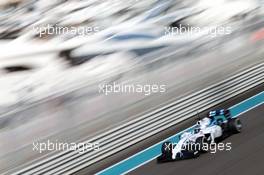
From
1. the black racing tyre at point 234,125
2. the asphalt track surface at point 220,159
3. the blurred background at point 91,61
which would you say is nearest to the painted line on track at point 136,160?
the asphalt track surface at point 220,159

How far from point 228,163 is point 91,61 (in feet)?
6.53

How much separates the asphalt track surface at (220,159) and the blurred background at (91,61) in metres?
0.38

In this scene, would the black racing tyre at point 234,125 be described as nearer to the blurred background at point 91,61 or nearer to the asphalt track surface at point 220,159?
the asphalt track surface at point 220,159

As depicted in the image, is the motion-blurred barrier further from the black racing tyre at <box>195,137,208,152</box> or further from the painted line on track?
the black racing tyre at <box>195,137,208,152</box>

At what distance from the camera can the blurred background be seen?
5.30m

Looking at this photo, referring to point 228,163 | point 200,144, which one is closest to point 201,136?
point 200,144

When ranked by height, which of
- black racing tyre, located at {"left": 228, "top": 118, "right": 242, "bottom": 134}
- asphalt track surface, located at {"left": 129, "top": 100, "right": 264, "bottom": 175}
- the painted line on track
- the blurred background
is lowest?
the painted line on track

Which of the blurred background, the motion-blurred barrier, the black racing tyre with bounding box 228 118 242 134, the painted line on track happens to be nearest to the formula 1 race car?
the black racing tyre with bounding box 228 118 242 134

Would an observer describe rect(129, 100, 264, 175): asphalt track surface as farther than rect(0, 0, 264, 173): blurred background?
No

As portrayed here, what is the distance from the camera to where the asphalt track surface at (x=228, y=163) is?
5.05 metres

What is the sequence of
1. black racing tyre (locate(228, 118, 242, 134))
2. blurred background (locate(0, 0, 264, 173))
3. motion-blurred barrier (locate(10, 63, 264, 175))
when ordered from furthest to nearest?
black racing tyre (locate(228, 118, 242, 134)), motion-blurred barrier (locate(10, 63, 264, 175)), blurred background (locate(0, 0, 264, 173))

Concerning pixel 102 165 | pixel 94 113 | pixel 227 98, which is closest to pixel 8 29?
pixel 94 113

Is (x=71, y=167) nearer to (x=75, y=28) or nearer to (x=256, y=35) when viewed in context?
(x=75, y=28)

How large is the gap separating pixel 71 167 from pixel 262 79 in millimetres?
3823
